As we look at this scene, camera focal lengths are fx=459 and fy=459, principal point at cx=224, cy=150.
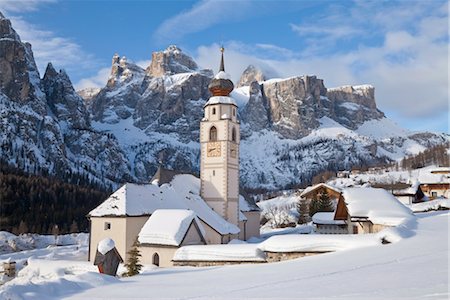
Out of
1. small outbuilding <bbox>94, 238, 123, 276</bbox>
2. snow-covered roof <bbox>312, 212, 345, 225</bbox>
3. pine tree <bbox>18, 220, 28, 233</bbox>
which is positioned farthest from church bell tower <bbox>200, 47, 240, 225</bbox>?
pine tree <bbox>18, 220, 28, 233</bbox>

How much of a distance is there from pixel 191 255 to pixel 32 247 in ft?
140

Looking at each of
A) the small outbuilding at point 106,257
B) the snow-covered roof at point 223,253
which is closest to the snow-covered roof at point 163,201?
→ the snow-covered roof at point 223,253

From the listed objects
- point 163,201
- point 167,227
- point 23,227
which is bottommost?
point 23,227

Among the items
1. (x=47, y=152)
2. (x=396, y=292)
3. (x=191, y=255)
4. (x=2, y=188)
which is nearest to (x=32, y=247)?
(x=191, y=255)

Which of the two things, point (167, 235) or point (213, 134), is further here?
point (213, 134)

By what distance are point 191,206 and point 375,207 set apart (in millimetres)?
15683

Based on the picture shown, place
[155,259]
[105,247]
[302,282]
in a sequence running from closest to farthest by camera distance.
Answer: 1. [302,282]
2. [105,247]
3. [155,259]

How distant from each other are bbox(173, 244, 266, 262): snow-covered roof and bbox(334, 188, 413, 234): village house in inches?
282

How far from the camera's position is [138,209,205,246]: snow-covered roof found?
2839cm

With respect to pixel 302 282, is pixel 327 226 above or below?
below

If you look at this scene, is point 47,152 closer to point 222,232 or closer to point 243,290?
point 222,232

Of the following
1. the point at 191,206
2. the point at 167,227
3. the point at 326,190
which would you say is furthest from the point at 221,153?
the point at 326,190

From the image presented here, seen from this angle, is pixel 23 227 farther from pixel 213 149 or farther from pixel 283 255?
pixel 283 255

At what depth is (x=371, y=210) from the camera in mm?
25422
